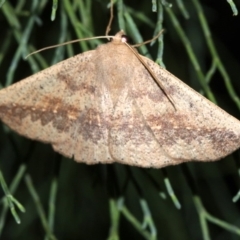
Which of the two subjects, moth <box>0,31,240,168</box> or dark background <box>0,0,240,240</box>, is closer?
moth <box>0,31,240,168</box>

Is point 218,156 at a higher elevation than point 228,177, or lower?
higher

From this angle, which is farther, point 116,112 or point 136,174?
point 136,174

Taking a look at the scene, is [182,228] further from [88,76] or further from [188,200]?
[88,76]

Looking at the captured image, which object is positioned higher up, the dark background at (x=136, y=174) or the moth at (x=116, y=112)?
the moth at (x=116, y=112)

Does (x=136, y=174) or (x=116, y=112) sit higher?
(x=116, y=112)

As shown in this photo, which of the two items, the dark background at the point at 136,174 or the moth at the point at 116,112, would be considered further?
the dark background at the point at 136,174

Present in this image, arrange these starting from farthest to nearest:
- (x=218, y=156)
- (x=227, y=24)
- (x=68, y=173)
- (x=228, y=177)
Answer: (x=228, y=177) < (x=227, y=24) < (x=68, y=173) < (x=218, y=156)

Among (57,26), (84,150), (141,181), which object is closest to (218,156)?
(84,150)

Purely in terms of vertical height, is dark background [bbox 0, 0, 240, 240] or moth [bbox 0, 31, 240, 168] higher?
moth [bbox 0, 31, 240, 168]
